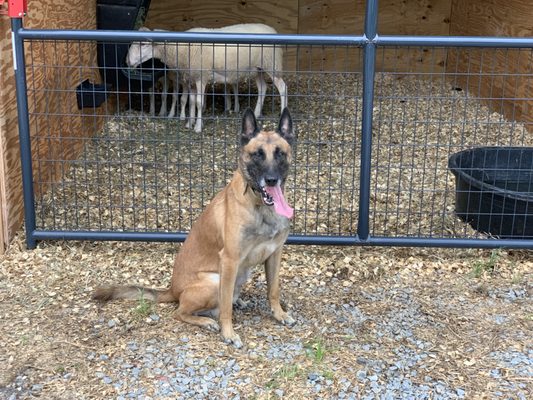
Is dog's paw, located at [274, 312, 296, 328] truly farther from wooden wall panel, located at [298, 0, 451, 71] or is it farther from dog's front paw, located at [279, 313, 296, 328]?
wooden wall panel, located at [298, 0, 451, 71]

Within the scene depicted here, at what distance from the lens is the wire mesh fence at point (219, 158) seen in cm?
493

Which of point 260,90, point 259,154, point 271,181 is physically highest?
point 259,154

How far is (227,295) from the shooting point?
11.4 ft

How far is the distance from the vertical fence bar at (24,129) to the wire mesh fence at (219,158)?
168 mm

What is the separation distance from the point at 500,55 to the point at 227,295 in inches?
225

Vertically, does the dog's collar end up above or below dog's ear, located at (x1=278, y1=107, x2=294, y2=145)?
below

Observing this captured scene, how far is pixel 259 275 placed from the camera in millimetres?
4406

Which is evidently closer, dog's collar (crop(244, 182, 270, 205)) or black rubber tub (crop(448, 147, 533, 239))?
dog's collar (crop(244, 182, 270, 205))

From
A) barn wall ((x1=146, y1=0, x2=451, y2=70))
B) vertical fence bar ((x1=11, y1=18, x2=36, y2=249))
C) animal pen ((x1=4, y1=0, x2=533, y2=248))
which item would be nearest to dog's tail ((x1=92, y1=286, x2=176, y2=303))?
animal pen ((x1=4, y1=0, x2=533, y2=248))

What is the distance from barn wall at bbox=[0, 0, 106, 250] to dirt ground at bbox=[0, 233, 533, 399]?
0.43 m

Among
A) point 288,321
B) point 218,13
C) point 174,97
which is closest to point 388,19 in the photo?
point 218,13

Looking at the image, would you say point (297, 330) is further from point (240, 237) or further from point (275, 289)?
point (240, 237)

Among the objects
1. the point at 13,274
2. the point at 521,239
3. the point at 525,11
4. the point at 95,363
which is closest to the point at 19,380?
the point at 95,363

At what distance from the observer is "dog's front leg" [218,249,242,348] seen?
135 inches
